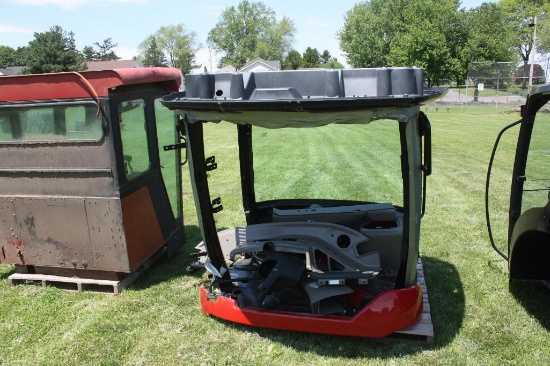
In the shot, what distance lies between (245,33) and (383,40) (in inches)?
1691

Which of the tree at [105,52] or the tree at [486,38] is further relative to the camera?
the tree at [105,52]

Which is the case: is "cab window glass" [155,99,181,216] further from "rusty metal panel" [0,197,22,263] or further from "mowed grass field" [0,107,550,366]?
"rusty metal panel" [0,197,22,263]

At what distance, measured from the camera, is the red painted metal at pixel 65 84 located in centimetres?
407

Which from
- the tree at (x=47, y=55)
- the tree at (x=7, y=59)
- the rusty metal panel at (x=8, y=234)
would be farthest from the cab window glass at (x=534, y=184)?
the tree at (x=7, y=59)

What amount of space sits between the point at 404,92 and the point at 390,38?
181 ft

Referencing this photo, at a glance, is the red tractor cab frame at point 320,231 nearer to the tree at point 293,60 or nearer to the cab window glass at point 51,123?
the cab window glass at point 51,123

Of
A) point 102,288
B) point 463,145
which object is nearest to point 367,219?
point 102,288

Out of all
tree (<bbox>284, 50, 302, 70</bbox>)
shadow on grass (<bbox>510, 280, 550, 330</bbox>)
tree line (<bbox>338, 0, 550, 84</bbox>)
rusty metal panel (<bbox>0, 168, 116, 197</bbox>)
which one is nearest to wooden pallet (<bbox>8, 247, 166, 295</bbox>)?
rusty metal panel (<bbox>0, 168, 116, 197</bbox>)

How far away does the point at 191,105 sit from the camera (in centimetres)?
318

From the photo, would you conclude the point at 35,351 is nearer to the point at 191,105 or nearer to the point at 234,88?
the point at 191,105

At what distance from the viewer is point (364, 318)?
3312 mm

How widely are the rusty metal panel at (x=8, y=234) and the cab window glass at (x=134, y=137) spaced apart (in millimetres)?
1263

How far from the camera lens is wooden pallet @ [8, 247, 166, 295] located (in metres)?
4.41

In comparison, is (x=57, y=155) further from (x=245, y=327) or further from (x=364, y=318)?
(x=364, y=318)
